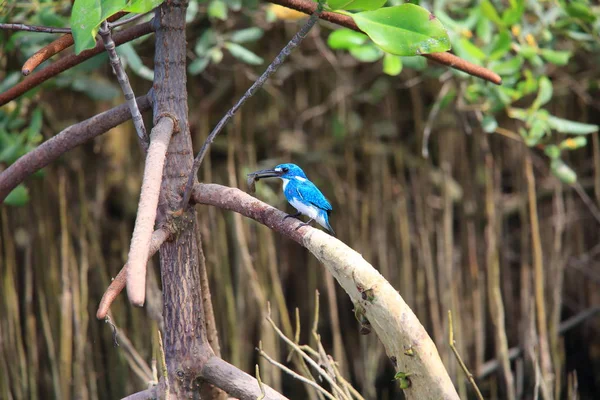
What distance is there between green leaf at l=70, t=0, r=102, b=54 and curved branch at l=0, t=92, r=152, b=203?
30cm

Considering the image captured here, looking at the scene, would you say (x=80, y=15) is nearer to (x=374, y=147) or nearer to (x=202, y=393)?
(x=202, y=393)

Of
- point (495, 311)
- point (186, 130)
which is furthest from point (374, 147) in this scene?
point (186, 130)

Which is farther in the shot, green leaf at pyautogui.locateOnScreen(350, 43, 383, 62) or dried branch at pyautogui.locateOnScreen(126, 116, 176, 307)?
green leaf at pyautogui.locateOnScreen(350, 43, 383, 62)

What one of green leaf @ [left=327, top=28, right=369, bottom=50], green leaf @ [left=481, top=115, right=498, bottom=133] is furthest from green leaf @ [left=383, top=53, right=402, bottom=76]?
green leaf @ [left=481, top=115, right=498, bottom=133]

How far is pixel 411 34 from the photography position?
3.71ft

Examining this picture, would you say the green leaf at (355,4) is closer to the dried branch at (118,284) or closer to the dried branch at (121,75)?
the dried branch at (121,75)

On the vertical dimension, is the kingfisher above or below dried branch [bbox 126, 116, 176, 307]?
above

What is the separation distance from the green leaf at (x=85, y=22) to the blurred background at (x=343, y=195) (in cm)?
128

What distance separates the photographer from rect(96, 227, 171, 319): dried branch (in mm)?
1012

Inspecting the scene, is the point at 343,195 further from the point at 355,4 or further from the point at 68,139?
the point at 355,4

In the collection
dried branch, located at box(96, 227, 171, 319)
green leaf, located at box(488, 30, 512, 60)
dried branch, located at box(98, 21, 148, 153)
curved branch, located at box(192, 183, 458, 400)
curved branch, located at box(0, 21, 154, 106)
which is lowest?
curved branch, located at box(192, 183, 458, 400)

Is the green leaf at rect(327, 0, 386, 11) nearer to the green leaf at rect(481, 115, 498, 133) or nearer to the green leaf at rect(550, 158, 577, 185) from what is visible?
the green leaf at rect(481, 115, 498, 133)

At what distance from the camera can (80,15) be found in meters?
1.03

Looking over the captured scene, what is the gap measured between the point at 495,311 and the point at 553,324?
0.29 metres
